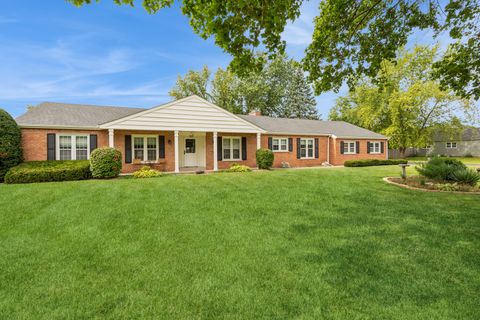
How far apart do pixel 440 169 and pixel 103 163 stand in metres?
14.9

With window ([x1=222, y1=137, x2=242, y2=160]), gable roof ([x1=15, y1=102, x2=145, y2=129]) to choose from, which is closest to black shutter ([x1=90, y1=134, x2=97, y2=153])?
gable roof ([x1=15, y1=102, x2=145, y2=129])

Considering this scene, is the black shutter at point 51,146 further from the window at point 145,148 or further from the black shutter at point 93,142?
the window at point 145,148

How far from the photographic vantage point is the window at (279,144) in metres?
20.0

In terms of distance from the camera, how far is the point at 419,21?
288 inches

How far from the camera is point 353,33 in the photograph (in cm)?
750

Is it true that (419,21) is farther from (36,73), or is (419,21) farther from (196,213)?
(36,73)

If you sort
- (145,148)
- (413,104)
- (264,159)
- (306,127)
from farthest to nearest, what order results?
(413,104)
(306,127)
(264,159)
(145,148)

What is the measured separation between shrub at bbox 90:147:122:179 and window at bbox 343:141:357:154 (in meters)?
19.9

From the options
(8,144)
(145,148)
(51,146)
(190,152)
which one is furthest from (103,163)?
(190,152)

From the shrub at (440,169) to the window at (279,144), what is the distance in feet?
35.0

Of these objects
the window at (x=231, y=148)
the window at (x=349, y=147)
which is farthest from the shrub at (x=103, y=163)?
the window at (x=349, y=147)

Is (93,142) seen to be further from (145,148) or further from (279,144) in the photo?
(279,144)

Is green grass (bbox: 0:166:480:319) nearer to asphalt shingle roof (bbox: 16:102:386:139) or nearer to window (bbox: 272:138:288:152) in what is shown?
asphalt shingle roof (bbox: 16:102:386:139)

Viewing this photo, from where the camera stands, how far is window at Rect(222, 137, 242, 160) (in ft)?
59.3
